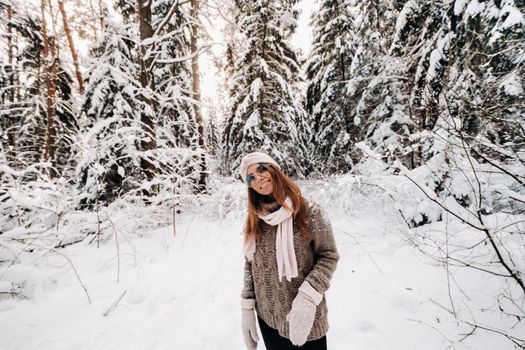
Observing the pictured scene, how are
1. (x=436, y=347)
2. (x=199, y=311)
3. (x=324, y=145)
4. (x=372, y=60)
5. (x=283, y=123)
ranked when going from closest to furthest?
1. (x=436, y=347)
2. (x=199, y=311)
3. (x=372, y=60)
4. (x=283, y=123)
5. (x=324, y=145)

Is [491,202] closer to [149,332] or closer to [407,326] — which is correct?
[407,326]

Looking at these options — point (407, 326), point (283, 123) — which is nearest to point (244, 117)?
point (283, 123)

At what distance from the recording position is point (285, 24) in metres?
10.5

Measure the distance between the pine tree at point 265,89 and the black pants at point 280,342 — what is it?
889 cm

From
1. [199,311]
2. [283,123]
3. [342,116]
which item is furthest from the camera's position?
[342,116]

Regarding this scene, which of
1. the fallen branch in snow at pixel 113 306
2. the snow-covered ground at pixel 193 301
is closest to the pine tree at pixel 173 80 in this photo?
the snow-covered ground at pixel 193 301

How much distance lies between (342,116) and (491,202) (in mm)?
9235

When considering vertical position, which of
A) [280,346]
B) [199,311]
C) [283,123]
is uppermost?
[283,123]

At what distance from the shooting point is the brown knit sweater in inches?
62.1

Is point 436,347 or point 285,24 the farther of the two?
point 285,24

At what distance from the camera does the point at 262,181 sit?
70.7 inches

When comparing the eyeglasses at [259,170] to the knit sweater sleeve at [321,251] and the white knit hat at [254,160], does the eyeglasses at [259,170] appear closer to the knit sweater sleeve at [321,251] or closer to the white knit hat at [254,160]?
the white knit hat at [254,160]

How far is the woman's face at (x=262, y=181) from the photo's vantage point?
5.86 feet

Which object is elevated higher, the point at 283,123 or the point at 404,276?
the point at 283,123
